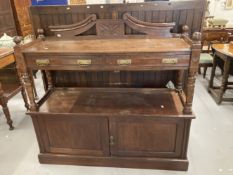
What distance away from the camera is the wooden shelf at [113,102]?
165cm

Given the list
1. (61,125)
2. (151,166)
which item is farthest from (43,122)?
(151,166)

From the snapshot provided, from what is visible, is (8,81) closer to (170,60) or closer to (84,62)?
(84,62)

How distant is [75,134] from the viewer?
68.6 inches

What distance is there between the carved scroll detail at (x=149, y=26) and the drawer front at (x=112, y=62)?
16.9 inches

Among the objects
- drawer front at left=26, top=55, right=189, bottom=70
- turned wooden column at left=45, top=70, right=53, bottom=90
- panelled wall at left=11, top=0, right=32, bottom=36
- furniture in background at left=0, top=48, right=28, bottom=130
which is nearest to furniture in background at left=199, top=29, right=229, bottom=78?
drawer front at left=26, top=55, right=189, bottom=70

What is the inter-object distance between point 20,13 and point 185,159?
4649mm

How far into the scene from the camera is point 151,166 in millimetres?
1767

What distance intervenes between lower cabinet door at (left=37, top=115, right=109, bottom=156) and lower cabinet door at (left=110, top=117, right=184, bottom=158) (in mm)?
93

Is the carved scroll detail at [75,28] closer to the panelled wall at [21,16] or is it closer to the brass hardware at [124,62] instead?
the brass hardware at [124,62]

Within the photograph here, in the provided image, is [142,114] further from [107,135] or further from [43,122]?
[43,122]

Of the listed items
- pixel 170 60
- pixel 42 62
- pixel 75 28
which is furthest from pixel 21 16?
pixel 170 60

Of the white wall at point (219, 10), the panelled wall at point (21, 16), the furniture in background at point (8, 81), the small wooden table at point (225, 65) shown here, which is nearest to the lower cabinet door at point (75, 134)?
the furniture in background at point (8, 81)

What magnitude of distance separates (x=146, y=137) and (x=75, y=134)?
1.99ft

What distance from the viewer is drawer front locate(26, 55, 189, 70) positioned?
1.39 metres
